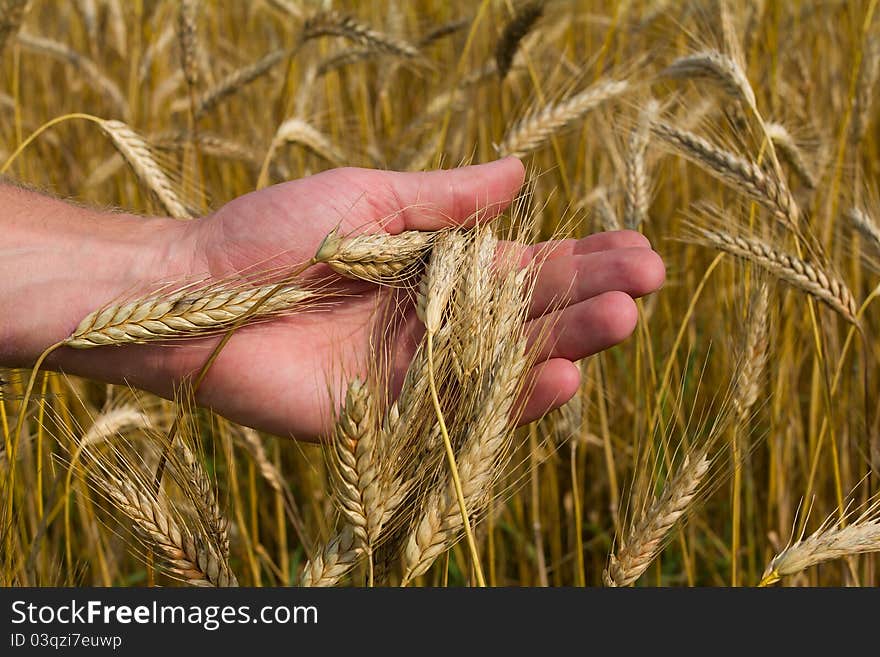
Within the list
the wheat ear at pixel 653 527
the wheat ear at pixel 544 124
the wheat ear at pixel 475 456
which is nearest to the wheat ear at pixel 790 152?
the wheat ear at pixel 544 124

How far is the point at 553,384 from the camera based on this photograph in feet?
4.91

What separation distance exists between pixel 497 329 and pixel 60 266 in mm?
941

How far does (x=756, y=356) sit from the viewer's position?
60.0 inches

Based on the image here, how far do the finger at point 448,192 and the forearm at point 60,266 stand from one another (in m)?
0.43

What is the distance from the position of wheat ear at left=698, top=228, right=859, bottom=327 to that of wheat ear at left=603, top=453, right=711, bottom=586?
45cm

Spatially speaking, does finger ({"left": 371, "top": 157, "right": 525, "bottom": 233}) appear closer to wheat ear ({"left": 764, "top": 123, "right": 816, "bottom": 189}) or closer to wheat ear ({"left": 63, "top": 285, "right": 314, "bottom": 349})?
wheat ear ({"left": 63, "top": 285, "right": 314, "bottom": 349})

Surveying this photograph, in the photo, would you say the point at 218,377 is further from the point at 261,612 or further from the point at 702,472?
the point at 702,472

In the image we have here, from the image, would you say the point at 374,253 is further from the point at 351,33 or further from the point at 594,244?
the point at 351,33

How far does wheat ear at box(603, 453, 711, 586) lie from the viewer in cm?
120

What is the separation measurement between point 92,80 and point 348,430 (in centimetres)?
212

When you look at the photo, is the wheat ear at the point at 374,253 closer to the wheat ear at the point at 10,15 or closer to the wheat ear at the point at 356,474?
the wheat ear at the point at 356,474

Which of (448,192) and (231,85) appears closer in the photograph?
(448,192)

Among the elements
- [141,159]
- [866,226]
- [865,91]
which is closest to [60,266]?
[141,159]

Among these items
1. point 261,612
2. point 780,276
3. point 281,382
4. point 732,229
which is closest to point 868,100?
point 732,229
